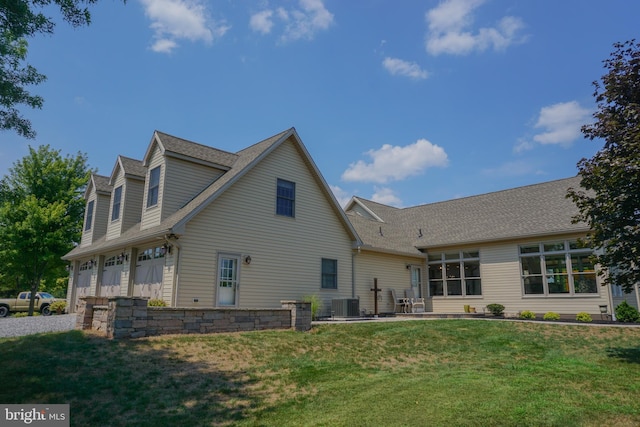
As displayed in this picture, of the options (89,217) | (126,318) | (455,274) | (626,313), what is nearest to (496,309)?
(455,274)

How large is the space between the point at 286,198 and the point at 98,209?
1040 cm

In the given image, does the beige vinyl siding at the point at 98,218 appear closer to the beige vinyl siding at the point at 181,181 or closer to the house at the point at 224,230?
the house at the point at 224,230

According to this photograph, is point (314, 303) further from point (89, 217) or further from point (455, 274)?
point (89, 217)

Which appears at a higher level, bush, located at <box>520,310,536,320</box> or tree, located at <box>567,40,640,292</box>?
tree, located at <box>567,40,640,292</box>

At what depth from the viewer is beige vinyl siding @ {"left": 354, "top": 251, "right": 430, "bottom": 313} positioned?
18.4 m

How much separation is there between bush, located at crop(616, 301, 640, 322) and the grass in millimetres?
3806

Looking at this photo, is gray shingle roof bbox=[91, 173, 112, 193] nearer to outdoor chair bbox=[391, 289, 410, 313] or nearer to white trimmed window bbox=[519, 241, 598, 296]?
outdoor chair bbox=[391, 289, 410, 313]

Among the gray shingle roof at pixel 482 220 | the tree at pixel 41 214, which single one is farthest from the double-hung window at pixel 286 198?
the tree at pixel 41 214

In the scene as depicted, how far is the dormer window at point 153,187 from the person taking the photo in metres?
14.6

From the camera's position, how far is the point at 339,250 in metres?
17.5

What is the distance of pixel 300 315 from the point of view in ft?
40.1

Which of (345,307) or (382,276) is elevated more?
(382,276)

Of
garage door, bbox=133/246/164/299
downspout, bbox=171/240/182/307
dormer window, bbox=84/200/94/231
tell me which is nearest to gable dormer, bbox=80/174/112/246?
dormer window, bbox=84/200/94/231

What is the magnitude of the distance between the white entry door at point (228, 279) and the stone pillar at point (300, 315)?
2134 mm
